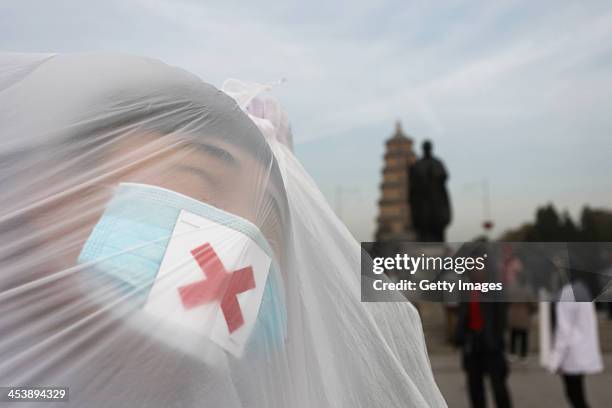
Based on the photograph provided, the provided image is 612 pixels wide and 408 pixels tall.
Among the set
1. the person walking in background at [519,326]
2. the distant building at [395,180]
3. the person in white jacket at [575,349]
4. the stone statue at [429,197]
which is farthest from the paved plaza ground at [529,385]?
the distant building at [395,180]

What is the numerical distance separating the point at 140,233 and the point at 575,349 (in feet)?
15.4

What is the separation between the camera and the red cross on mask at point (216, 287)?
911 mm

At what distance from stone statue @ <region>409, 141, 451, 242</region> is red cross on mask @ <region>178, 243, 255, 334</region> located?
8.05 m

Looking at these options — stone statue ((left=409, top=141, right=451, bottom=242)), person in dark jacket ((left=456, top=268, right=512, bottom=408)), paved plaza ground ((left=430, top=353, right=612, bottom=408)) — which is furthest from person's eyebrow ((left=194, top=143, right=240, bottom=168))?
stone statue ((left=409, top=141, right=451, bottom=242))

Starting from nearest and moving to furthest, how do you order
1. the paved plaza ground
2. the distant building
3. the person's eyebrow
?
the person's eyebrow → the paved plaza ground → the distant building

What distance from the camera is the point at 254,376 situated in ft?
3.26

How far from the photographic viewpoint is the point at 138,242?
0.91 meters

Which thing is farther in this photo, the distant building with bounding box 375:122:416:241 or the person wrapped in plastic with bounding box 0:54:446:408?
the distant building with bounding box 375:122:416:241

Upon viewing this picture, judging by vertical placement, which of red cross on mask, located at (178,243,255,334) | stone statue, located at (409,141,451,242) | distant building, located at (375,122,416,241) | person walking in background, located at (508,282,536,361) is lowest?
red cross on mask, located at (178,243,255,334)

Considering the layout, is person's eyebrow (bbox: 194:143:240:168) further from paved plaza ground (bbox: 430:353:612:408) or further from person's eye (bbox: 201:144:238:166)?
paved plaza ground (bbox: 430:353:612:408)

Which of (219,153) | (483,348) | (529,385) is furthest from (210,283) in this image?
(529,385)

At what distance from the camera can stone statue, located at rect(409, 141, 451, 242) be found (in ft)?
29.1

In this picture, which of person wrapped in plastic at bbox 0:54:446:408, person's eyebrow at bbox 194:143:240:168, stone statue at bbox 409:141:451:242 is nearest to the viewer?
person wrapped in plastic at bbox 0:54:446:408

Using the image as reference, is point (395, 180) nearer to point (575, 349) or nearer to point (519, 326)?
point (519, 326)
